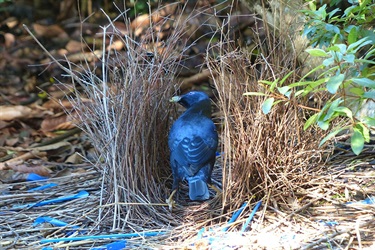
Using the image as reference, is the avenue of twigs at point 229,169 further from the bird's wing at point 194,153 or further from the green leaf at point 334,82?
the green leaf at point 334,82

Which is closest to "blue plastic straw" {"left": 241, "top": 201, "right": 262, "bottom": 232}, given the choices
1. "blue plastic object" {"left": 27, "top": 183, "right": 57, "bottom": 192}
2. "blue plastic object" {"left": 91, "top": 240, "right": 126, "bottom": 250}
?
"blue plastic object" {"left": 91, "top": 240, "right": 126, "bottom": 250}

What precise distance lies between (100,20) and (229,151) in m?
3.53

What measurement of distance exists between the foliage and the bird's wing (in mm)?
430

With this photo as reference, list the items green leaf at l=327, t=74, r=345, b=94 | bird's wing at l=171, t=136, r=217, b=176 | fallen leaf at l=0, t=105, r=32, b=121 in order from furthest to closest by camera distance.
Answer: fallen leaf at l=0, t=105, r=32, b=121
bird's wing at l=171, t=136, r=217, b=176
green leaf at l=327, t=74, r=345, b=94

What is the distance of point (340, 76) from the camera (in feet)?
6.42

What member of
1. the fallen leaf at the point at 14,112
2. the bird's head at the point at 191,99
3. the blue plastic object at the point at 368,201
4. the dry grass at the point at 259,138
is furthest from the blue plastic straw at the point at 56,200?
the fallen leaf at the point at 14,112

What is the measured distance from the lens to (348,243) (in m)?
2.21

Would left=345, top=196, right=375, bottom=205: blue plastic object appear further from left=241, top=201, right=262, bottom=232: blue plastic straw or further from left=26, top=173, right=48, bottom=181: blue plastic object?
left=26, top=173, right=48, bottom=181: blue plastic object

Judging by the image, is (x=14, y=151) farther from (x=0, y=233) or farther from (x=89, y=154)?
(x=0, y=233)

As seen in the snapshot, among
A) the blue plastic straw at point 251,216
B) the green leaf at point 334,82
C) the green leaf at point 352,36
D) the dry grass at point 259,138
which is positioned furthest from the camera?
the dry grass at point 259,138

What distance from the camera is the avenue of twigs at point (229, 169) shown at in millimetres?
2510

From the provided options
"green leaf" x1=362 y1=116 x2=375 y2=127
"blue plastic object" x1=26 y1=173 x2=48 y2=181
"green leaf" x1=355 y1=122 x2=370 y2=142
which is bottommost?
"blue plastic object" x1=26 y1=173 x2=48 y2=181

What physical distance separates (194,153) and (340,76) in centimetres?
103

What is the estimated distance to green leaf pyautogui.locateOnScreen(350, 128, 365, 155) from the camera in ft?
6.43
